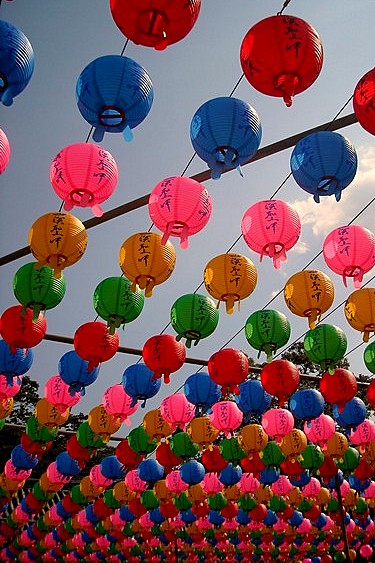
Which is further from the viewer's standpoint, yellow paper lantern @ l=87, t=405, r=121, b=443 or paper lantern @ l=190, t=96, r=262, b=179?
yellow paper lantern @ l=87, t=405, r=121, b=443

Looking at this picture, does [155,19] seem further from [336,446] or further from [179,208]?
[336,446]

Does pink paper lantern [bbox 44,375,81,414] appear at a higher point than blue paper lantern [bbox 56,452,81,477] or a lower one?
lower

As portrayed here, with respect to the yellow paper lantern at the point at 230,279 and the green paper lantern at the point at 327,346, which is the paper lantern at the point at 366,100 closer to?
the yellow paper lantern at the point at 230,279

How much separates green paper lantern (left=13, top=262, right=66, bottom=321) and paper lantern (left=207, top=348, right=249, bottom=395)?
2182 millimetres

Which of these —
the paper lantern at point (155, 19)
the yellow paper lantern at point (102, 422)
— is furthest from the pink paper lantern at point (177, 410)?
the paper lantern at point (155, 19)

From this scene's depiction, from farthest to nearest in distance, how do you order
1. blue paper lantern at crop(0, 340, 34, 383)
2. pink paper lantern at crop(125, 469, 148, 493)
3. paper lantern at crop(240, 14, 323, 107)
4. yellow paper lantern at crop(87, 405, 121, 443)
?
1. pink paper lantern at crop(125, 469, 148, 493)
2. yellow paper lantern at crop(87, 405, 121, 443)
3. blue paper lantern at crop(0, 340, 34, 383)
4. paper lantern at crop(240, 14, 323, 107)

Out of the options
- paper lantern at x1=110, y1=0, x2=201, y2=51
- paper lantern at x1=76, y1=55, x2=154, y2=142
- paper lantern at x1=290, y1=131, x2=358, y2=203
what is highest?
paper lantern at x1=76, y1=55, x2=154, y2=142

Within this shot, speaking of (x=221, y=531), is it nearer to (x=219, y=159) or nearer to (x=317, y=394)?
(x=317, y=394)

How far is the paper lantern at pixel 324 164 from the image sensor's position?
412 centimetres

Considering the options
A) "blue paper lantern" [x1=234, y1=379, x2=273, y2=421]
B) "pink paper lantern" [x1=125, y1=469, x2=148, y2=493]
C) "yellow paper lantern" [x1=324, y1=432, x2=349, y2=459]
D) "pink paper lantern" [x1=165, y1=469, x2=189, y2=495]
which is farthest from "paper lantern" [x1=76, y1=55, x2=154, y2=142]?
"pink paper lantern" [x1=125, y1=469, x2=148, y2=493]

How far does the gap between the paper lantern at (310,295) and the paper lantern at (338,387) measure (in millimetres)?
1778

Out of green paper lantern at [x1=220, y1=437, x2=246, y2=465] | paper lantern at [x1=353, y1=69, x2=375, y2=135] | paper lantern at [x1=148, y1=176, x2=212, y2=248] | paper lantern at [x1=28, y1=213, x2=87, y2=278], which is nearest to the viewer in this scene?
paper lantern at [x1=353, y1=69, x2=375, y2=135]

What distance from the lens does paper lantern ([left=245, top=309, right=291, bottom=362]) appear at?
6438 millimetres

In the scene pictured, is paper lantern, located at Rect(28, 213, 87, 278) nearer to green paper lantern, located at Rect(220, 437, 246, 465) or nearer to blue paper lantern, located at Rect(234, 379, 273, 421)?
blue paper lantern, located at Rect(234, 379, 273, 421)
